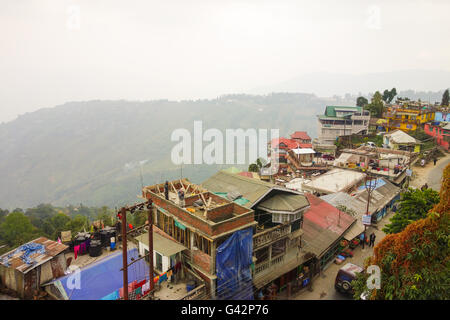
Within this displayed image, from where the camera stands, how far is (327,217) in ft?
77.4

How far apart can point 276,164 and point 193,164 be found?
86245 millimetres

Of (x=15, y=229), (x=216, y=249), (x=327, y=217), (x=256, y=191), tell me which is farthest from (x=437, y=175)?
(x=15, y=229)

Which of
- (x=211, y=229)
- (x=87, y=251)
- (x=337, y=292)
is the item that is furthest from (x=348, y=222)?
(x=87, y=251)

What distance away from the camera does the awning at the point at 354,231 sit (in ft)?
74.9

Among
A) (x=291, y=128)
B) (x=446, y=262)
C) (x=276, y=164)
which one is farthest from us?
(x=291, y=128)

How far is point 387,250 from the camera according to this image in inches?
502

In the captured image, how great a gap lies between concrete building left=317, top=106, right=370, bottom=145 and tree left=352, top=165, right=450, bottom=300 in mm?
51376

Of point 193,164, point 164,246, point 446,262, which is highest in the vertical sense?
point 446,262

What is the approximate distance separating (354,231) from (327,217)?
2.48m

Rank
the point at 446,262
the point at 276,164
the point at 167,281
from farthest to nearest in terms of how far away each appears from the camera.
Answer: the point at 276,164 < the point at 167,281 < the point at 446,262

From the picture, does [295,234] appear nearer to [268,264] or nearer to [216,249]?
[268,264]

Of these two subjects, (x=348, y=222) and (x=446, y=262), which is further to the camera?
(x=348, y=222)

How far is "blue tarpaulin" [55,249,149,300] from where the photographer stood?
13.8m
